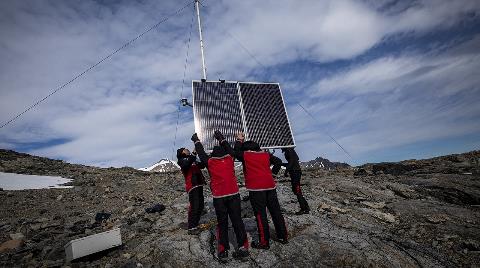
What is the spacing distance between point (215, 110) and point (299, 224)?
236 inches

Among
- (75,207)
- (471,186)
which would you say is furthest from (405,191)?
(75,207)

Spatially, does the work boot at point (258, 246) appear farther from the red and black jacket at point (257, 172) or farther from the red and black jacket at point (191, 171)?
the red and black jacket at point (191, 171)

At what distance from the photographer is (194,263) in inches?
243

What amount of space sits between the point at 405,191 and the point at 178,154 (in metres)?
9.19

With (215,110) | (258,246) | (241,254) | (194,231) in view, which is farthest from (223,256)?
(215,110)

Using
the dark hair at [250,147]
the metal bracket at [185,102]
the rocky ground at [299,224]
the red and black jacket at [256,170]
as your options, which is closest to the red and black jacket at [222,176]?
the red and black jacket at [256,170]

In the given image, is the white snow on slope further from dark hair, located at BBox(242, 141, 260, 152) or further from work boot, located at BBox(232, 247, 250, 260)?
work boot, located at BBox(232, 247, 250, 260)

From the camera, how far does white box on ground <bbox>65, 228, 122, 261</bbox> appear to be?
6.28m

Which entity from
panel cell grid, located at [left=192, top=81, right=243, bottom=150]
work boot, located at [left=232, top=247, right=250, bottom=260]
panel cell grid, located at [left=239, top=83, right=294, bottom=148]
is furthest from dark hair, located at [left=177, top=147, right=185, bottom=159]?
panel cell grid, located at [left=239, top=83, right=294, bottom=148]

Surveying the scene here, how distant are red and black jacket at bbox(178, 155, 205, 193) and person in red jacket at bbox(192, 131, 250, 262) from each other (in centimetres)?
98

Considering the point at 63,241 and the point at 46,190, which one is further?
the point at 46,190

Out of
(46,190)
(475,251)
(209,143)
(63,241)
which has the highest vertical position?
(209,143)

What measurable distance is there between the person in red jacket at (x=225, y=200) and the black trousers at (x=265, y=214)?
0.41m

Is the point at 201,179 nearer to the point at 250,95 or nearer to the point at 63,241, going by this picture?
the point at 63,241
